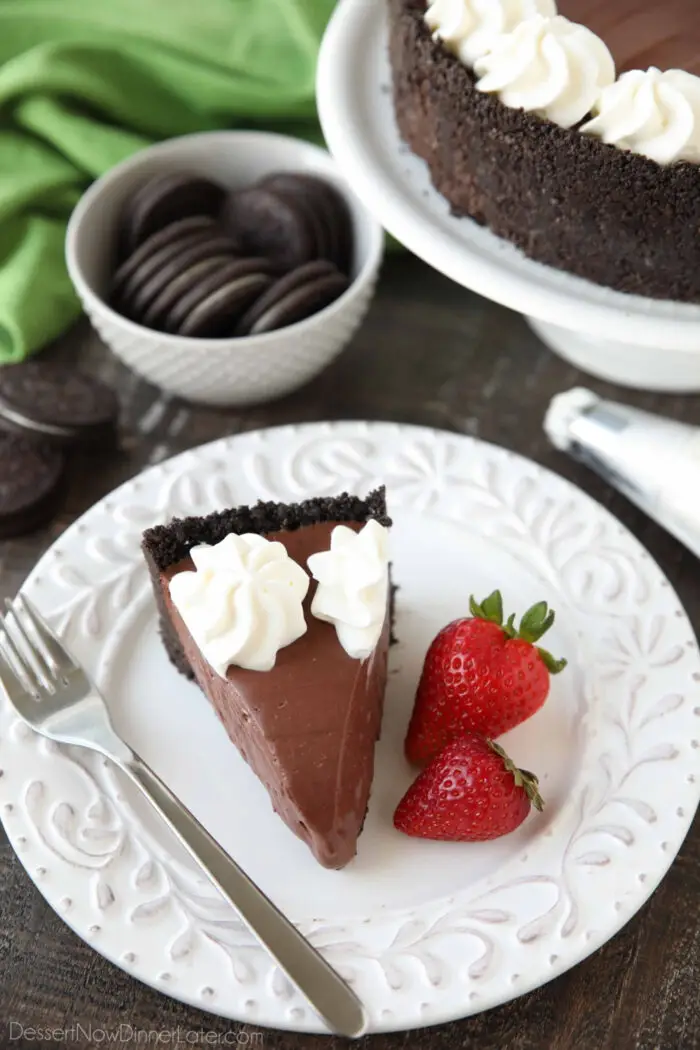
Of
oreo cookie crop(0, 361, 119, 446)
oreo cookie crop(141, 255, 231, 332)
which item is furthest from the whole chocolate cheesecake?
oreo cookie crop(0, 361, 119, 446)

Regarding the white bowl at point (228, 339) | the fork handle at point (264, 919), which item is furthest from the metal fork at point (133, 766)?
the white bowl at point (228, 339)

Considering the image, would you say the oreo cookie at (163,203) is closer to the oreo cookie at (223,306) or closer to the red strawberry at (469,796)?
the oreo cookie at (223,306)

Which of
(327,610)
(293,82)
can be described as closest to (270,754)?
(327,610)

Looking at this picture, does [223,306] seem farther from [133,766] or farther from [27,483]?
[133,766]

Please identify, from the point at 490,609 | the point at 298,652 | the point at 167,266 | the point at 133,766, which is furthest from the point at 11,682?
the point at 167,266

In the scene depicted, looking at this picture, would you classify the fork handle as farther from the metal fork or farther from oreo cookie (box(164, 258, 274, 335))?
oreo cookie (box(164, 258, 274, 335))

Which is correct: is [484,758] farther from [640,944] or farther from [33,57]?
[33,57]
